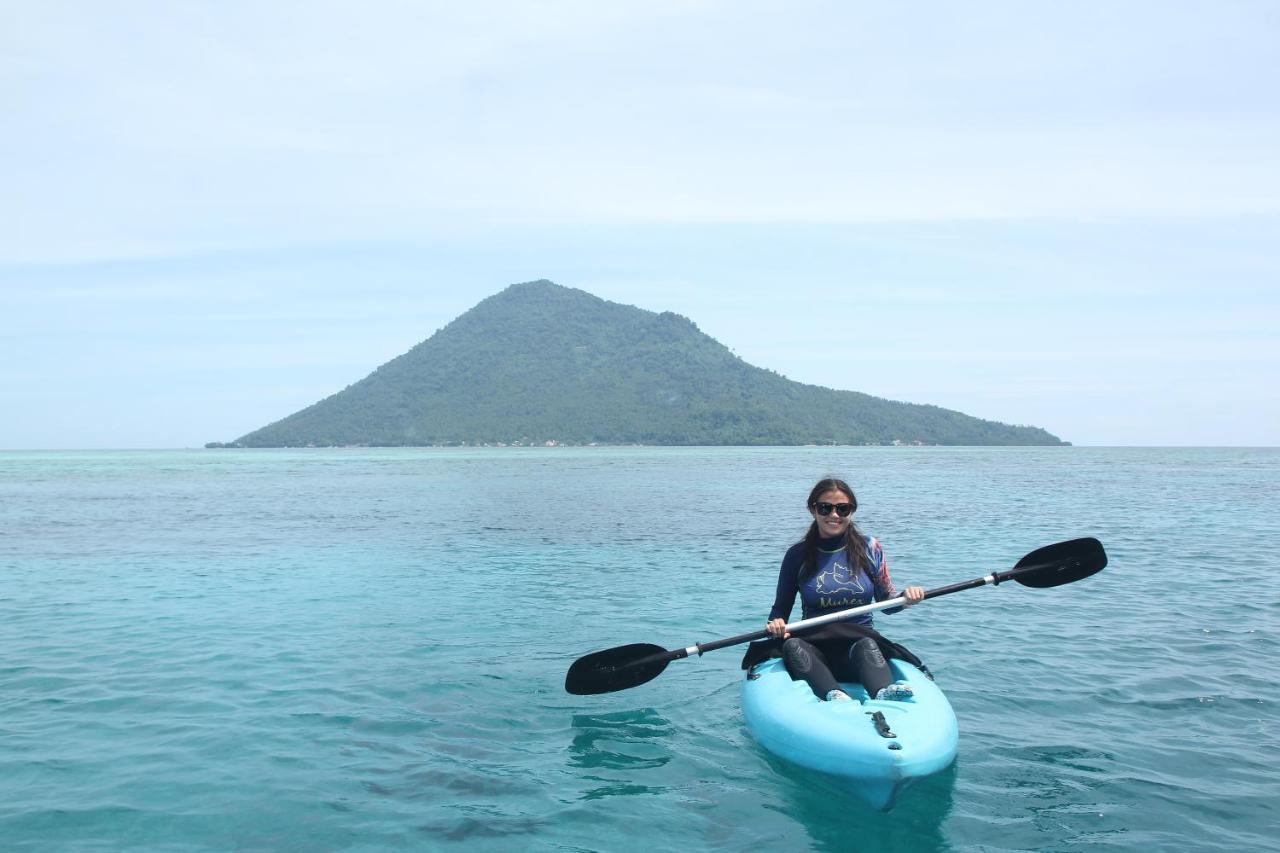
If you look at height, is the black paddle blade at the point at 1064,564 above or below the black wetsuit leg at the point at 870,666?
above

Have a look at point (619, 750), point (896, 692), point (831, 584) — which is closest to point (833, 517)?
point (831, 584)

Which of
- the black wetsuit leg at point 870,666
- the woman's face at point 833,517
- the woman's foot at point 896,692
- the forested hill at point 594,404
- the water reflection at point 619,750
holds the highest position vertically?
the forested hill at point 594,404

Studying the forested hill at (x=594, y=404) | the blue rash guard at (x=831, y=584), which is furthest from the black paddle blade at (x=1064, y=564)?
the forested hill at (x=594, y=404)

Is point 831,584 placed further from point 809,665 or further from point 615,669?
point 615,669

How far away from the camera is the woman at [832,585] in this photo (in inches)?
300

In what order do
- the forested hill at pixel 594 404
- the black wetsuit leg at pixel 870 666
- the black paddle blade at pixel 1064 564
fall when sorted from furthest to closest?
the forested hill at pixel 594 404 → the black paddle blade at pixel 1064 564 → the black wetsuit leg at pixel 870 666

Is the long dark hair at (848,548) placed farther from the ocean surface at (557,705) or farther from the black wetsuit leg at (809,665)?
the ocean surface at (557,705)

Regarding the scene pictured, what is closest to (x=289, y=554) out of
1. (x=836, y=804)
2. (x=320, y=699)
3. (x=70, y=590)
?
(x=70, y=590)

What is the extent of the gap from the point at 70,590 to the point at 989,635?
586 inches

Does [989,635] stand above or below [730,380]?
below

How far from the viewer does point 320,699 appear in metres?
9.22

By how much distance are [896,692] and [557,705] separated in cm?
353

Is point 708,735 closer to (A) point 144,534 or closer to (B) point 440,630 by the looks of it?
(B) point 440,630

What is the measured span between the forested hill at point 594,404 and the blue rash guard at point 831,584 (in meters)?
153
